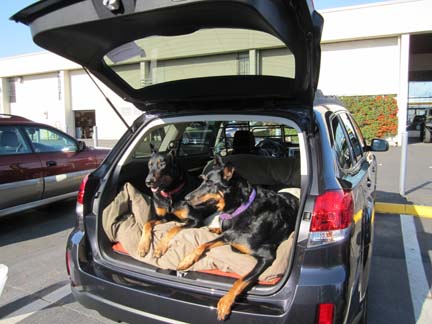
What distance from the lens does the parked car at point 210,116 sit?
1881 millimetres

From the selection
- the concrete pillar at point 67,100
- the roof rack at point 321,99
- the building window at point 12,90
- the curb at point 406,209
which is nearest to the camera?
the roof rack at point 321,99

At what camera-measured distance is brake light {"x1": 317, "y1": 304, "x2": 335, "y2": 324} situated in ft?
6.10

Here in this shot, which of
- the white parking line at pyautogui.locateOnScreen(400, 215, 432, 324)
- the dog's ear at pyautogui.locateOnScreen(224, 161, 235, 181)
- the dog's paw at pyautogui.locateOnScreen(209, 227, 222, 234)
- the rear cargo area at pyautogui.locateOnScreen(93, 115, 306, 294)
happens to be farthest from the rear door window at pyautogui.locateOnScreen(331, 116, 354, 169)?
the white parking line at pyautogui.locateOnScreen(400, 215, 432, 324)

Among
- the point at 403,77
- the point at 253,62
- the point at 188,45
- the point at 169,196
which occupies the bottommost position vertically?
the point at 169,196

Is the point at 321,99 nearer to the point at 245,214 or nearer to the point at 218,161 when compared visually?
the point at 218,161

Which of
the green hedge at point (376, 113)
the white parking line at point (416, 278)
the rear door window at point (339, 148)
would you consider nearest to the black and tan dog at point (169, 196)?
the rear door window at point (339, 148)

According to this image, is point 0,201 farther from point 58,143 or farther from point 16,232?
point 58,143

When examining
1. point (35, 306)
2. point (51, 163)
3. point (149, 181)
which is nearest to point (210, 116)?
point (149, 181)

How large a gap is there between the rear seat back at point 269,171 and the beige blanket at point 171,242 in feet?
3.55

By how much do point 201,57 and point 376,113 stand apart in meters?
18.4

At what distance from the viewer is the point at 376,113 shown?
1889 centimetres

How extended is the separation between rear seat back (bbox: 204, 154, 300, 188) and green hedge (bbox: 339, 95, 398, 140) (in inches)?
629

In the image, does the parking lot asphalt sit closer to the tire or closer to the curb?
the curb

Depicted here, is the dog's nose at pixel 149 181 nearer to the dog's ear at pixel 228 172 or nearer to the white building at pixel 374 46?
the dog's ear at pixel 228 172
